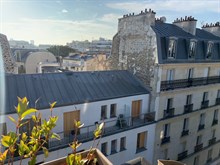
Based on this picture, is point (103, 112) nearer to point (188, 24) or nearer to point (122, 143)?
point (122, 143)

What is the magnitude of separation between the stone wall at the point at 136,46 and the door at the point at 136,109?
82.2 inches

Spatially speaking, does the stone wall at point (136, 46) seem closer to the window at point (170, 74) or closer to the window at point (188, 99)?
the window at point (170, 74)

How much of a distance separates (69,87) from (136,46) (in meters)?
8.63

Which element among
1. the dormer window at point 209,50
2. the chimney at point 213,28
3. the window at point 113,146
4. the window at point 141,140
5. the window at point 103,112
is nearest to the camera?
the window at point 113,146

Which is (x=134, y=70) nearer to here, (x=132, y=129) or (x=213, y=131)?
(x=132, y=129)

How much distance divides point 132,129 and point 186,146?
9044mm

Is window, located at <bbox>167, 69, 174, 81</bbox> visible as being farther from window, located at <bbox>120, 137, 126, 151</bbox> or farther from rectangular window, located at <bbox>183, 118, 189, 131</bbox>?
window, located at <bbox>120, 137, 126, 151</bbox>

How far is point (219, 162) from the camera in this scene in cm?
2723

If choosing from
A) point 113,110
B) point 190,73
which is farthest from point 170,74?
point 113,110

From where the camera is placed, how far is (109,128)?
1622 centimetres

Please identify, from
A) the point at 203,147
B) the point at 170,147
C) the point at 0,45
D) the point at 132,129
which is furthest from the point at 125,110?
the point at 203,147

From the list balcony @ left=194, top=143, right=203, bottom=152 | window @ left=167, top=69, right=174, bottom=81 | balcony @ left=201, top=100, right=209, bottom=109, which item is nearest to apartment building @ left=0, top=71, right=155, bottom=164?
window @ left=167, top=69, right=174, bottom=81

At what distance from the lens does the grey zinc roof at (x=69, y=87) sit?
12.9 meters

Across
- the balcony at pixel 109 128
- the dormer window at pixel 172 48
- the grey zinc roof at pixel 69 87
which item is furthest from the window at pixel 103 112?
the dormer window at pixel 172 48
